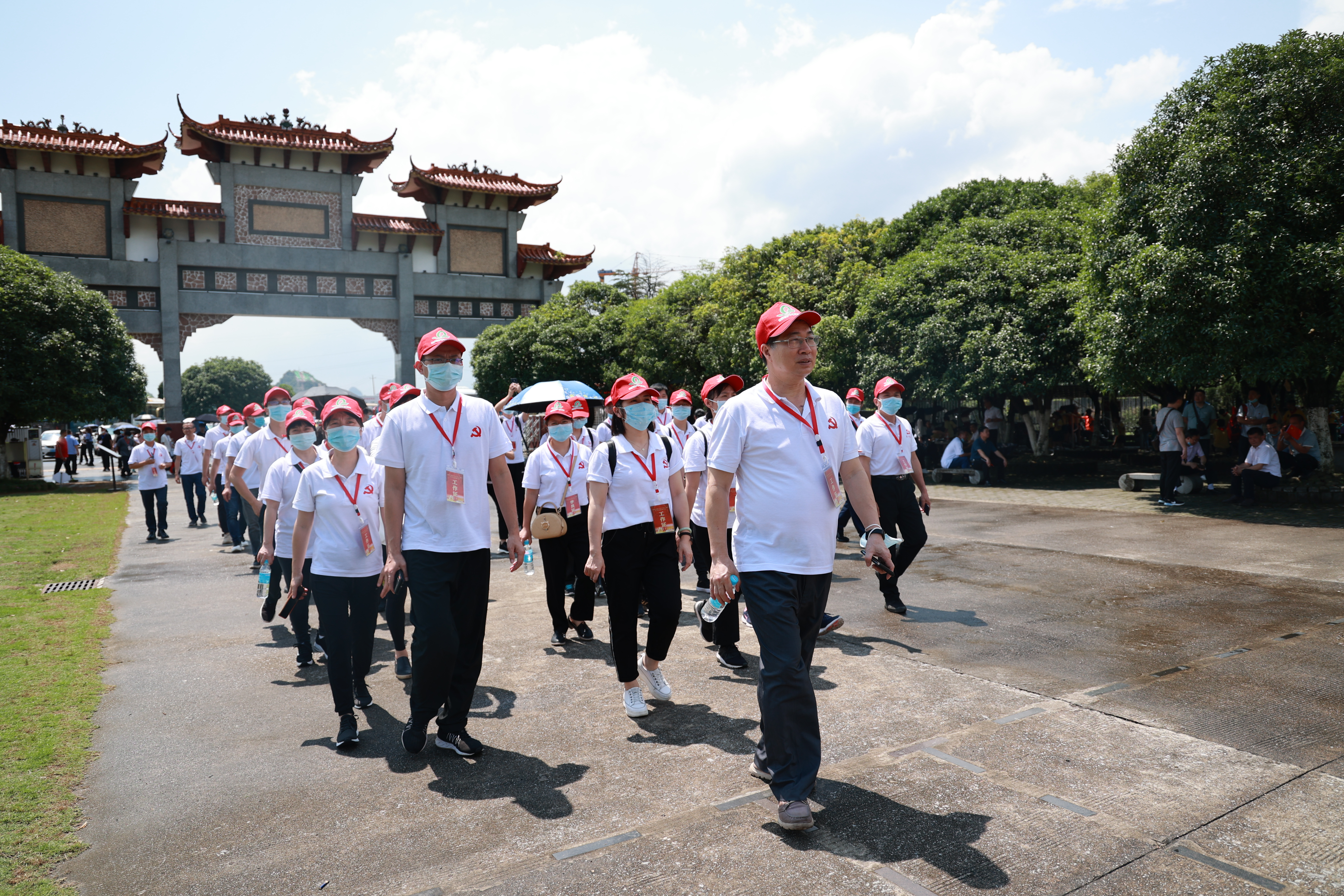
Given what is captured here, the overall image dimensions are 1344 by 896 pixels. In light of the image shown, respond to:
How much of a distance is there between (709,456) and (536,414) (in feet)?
68.4

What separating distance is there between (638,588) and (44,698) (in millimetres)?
3902

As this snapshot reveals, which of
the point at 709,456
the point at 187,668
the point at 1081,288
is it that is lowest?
the point at 187,668

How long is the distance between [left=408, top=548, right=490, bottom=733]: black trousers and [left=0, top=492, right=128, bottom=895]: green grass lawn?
4.89 feet

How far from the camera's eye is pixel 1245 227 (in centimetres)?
1234

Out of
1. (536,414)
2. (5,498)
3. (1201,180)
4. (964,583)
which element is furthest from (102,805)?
(5,498)

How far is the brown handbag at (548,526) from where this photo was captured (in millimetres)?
6125

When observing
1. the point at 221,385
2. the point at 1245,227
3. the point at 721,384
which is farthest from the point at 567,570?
the point at 221,385

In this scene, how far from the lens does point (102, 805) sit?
12.7ft

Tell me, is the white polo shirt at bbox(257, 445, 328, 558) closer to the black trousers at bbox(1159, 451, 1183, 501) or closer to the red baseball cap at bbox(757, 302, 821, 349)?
the red baseball cap at bbox(757, 302, 821, 349)

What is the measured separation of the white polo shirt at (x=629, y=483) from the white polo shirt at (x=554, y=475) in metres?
1.77

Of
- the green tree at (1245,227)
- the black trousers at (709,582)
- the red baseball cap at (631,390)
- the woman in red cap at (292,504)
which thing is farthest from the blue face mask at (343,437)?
the green tree at (1245,227)

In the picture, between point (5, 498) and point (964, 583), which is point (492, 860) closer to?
point (964, 583)

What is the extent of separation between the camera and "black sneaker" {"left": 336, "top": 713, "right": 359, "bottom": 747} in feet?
14.7

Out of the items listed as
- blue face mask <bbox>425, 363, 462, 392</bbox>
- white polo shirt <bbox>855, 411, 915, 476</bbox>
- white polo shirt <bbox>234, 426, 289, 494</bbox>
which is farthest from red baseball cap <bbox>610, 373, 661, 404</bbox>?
white polo shirt <bbox>234, 426, 289, 494</bbox>
